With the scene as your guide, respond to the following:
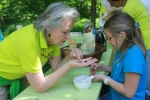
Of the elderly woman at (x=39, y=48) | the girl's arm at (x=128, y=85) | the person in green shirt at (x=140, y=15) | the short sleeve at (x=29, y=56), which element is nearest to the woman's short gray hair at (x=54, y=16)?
the elderly woman at (x=39, y=48)

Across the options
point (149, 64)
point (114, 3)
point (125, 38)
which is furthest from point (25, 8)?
point (125, 38)

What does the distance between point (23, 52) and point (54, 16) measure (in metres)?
0.31

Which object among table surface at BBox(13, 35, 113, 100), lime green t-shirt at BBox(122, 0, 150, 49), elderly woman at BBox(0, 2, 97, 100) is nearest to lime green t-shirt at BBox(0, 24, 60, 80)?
elderly woman at BBox(0, 2, 97, 100)

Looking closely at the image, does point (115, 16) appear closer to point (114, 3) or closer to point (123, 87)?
point (123, 87)

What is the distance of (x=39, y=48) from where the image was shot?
1.37 m

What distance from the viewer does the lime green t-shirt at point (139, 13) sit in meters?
2.01

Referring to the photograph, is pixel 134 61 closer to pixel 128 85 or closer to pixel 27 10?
pixel 128 85

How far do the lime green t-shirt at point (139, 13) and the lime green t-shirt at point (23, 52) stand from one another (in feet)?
2.84

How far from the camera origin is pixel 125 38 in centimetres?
138

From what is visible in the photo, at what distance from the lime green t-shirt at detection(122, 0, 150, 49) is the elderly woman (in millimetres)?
814

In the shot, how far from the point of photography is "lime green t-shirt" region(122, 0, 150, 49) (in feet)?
6.58

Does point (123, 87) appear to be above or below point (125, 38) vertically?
below

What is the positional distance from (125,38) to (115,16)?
172mm

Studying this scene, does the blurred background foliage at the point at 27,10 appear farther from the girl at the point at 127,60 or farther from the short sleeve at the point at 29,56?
the short sleeve at the point at 29,56
